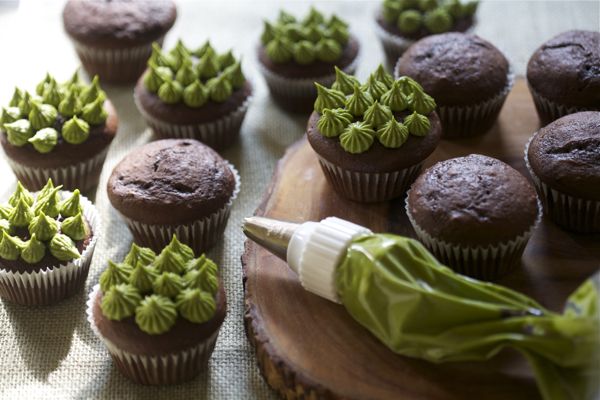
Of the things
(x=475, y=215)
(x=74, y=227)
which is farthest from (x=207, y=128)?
(x=475, y=215)

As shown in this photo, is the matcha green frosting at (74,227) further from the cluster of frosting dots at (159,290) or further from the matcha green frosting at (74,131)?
the matcha green frosting at (74,131)

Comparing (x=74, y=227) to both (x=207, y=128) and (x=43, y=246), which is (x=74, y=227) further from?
(x=207, y=128)

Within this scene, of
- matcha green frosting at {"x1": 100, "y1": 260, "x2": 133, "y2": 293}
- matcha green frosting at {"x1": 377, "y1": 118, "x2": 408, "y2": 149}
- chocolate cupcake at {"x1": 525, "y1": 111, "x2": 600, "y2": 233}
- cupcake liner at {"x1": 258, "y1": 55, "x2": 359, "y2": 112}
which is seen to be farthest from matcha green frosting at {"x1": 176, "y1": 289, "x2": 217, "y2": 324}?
cupcake liner at {"x1": 258, "y1": 55, "x2": 359, "y2": 112}

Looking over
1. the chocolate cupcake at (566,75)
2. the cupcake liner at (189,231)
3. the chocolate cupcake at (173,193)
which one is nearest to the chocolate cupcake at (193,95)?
the chocolate cupcake at (173,193)

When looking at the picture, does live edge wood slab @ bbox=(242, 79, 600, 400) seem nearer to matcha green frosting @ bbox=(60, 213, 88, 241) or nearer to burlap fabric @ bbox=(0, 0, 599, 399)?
burlap fabric @ bbox=(0, 0, 599, 399)

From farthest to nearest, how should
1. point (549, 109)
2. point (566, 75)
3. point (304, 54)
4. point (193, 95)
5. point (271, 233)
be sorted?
point (304, 54) → point (193, 95) → point (549, 109) → point (566, 75) → point (271, 233)
